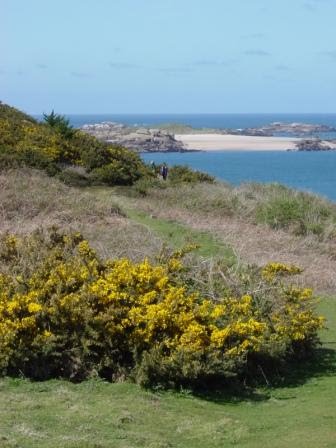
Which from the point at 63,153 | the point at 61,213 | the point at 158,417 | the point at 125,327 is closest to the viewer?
the point at 158,417

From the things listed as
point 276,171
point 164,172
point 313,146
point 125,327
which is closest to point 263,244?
point 125,327

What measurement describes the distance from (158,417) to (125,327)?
1.72m

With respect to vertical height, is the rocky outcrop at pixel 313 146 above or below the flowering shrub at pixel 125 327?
below

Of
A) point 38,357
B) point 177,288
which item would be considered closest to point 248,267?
point 177,288

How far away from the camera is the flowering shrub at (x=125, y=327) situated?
10.1 meters

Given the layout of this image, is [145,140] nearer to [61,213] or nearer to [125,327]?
[61,213]

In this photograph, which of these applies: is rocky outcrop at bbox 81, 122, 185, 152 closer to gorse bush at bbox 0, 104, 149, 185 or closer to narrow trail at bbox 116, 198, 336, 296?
gorse bush at bbox 0, 104, 149, 185

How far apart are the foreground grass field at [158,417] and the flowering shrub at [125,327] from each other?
332mm

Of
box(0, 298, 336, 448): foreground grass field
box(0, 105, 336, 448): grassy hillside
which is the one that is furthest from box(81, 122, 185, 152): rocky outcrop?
box(0, 298, 336, 448): foreground grass field

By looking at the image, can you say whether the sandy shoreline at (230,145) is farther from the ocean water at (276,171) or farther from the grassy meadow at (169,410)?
the grassy meadow at (169,410)

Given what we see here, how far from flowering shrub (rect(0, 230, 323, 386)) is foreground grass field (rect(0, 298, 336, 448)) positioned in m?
0.33

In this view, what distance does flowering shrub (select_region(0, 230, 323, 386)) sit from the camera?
10.1 meters

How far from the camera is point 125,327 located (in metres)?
10.4

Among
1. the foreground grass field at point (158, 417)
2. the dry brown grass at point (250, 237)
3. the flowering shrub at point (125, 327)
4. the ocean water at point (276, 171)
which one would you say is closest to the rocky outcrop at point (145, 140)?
the ocean water at point (276, 171)
